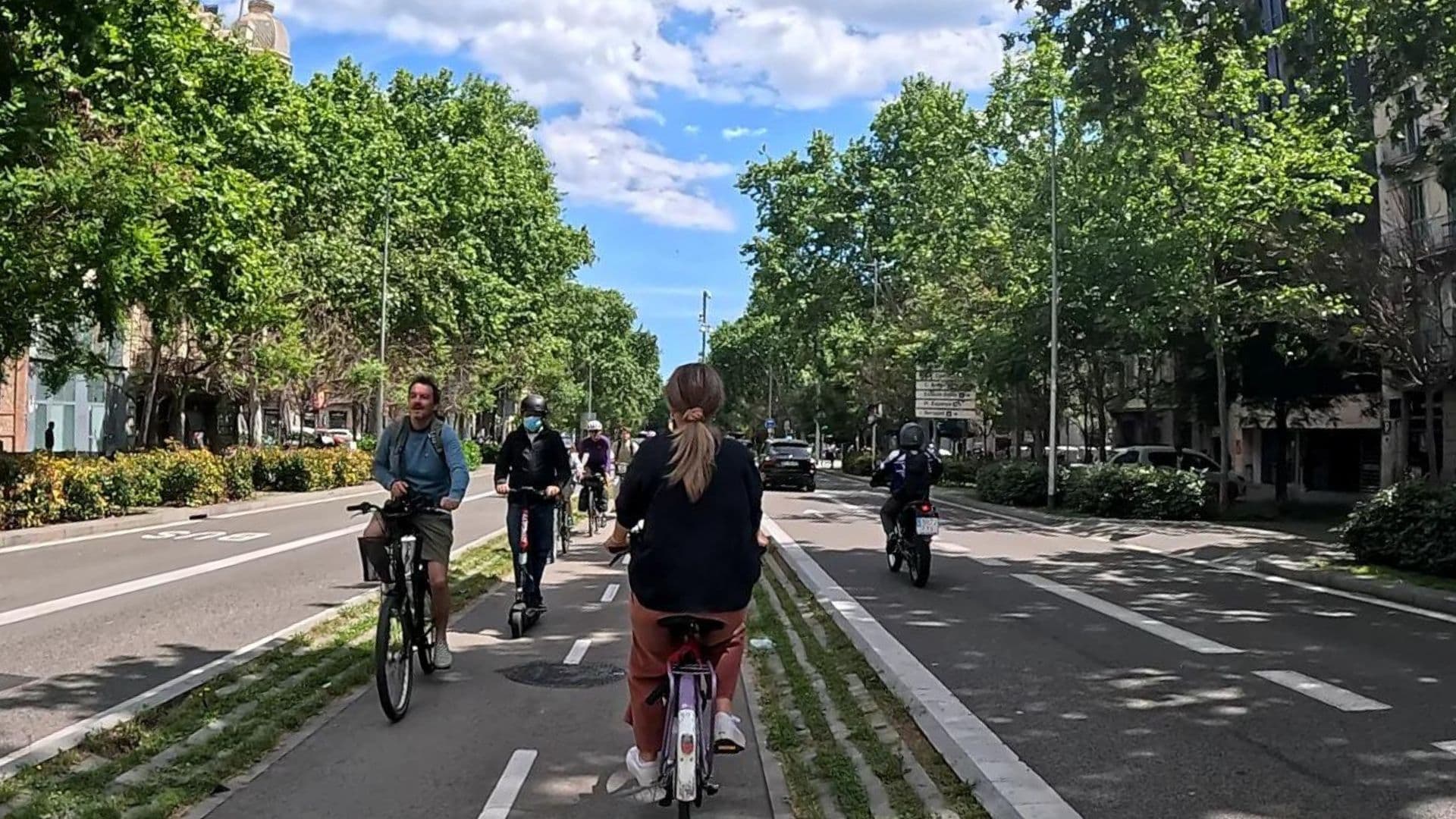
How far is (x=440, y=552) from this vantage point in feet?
23.9

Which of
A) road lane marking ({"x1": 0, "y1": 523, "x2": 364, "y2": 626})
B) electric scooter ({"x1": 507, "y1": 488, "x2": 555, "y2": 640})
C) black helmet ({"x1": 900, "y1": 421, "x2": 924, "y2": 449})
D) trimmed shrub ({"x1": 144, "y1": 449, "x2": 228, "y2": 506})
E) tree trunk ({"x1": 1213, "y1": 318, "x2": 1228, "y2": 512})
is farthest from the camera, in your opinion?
tree trunk ({"x1": 1213, "y1": 318, "x2": 1228, "y2": 512})

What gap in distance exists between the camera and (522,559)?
9.84 meters

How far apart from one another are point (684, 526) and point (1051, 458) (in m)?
24.8

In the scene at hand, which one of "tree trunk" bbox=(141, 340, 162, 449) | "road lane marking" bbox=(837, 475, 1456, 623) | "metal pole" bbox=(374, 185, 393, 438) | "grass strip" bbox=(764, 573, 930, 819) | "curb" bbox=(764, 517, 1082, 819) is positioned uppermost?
"metal pole" bbox=(374, 185, 393, 438)

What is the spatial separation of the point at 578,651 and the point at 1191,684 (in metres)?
4.20

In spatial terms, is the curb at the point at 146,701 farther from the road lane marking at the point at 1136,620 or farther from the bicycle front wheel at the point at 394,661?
the road lane marking at the point at 1136,620

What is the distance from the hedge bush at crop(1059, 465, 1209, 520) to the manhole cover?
1953 cm

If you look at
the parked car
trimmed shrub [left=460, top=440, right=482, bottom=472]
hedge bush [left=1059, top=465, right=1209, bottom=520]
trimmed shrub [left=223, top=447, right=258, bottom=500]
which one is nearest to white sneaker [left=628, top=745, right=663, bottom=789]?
hedge bush [left=1059, top=465, right=1209, bottom=520]

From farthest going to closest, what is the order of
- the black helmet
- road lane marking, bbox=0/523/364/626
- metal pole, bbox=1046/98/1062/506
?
1. metal pole, bbox=1046/98/1062/506
2. the black helmet
3. road lane marking, bbox=0/523/364/626

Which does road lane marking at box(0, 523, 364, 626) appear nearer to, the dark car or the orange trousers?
the orange trousers

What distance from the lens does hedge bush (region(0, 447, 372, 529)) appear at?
18.1 meters

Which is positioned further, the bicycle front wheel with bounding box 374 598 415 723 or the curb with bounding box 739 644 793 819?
the bicycle front wheel with bounding box 374 598 415 723

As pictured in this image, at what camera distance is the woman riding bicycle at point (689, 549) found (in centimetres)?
470

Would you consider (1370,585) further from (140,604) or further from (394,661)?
(140,604)
